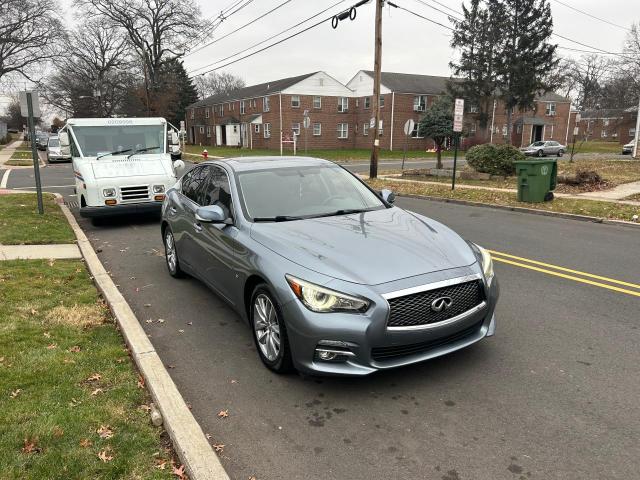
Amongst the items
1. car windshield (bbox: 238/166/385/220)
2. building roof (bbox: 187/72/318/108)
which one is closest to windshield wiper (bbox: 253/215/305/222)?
car windshield (bbox: 238/166/385/220)

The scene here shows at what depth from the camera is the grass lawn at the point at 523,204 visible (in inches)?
461

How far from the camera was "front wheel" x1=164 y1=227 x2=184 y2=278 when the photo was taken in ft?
21.6

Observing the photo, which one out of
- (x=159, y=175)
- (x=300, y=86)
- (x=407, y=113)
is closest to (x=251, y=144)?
(x=300, y=86)

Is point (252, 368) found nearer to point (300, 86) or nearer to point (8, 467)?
point (8, 467)

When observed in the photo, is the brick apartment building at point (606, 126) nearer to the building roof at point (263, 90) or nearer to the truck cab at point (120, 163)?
the building roof at point (263, 90)

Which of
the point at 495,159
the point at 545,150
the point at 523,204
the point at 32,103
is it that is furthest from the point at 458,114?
the point at 545,150

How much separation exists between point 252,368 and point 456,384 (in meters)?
1.60

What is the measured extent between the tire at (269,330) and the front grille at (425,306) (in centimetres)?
83

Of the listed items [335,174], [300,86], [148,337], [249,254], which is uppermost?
[300,86]

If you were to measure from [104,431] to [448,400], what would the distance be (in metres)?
2.27

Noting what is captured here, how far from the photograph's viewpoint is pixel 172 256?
6.75m

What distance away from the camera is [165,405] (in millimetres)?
3408

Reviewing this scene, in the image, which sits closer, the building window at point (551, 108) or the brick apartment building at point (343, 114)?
the brick apartment building at point (343, 114)

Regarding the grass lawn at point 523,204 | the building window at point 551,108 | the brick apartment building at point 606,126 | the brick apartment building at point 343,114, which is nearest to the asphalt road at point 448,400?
the grass lawn at point 523,204
